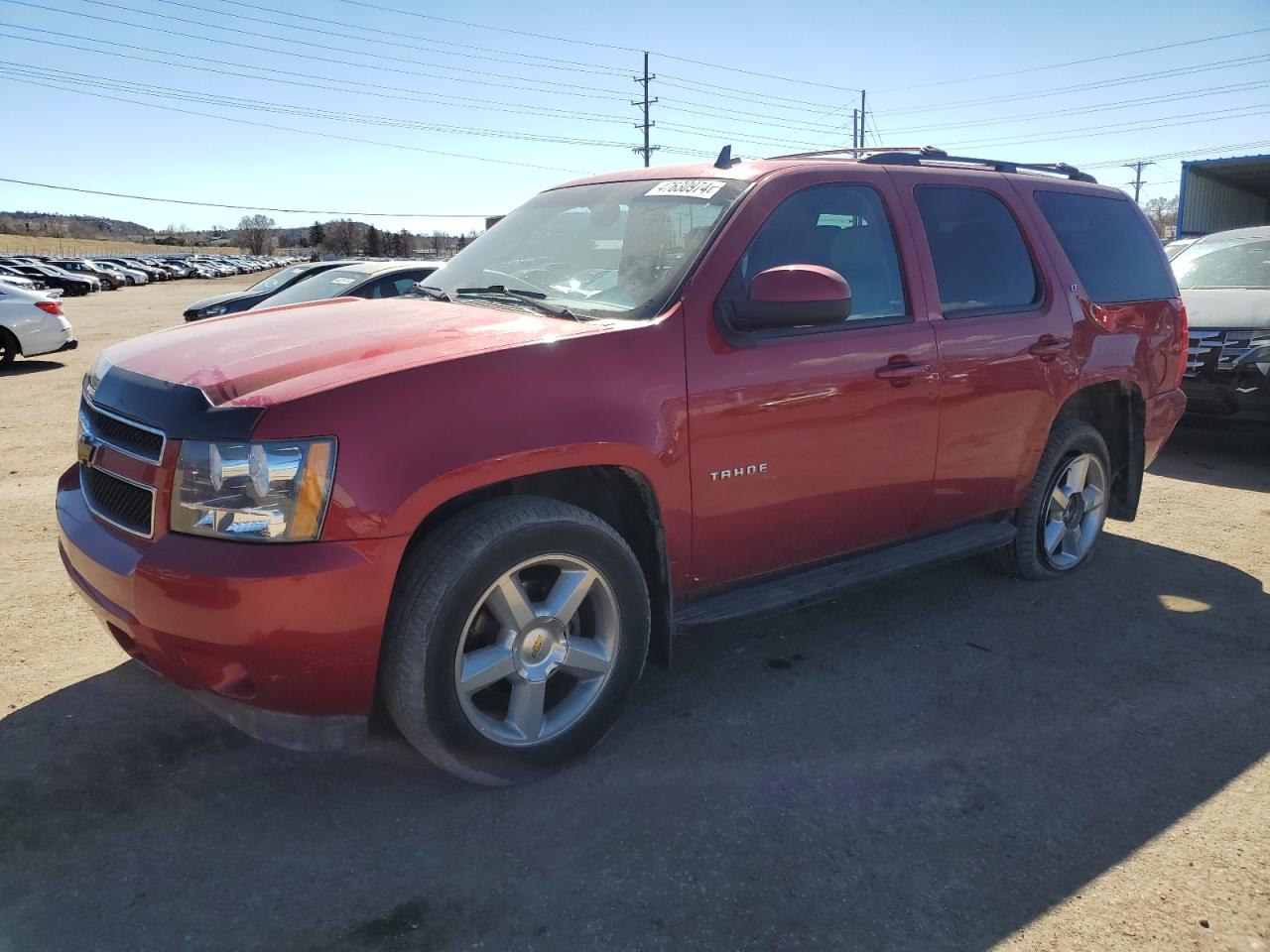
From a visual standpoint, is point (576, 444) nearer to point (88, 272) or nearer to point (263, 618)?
point (263, 618)

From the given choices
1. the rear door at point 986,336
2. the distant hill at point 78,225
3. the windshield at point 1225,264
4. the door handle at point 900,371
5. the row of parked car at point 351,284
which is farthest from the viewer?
the distant hill at point 78,225

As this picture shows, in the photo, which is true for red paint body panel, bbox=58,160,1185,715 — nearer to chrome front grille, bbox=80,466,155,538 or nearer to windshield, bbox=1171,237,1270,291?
chrome front grille, bbox=80,466,155,538

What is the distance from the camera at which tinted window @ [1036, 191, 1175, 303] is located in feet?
14.8

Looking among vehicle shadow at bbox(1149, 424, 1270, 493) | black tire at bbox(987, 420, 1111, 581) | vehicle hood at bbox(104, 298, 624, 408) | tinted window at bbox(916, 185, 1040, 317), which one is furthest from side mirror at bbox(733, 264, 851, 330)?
vehicle shadow at bbox(1149, 424, 1270, 493)

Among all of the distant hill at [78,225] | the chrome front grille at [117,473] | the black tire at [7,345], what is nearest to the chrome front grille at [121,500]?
the chrome front grille at [117,473]

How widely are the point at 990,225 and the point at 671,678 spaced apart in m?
2.51

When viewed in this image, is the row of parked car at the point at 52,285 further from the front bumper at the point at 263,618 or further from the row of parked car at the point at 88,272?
the front bumper at the point at 263,618

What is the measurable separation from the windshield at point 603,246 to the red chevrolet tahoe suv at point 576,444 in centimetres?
2

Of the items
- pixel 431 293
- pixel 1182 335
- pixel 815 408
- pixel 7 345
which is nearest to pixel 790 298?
pixel 815 408

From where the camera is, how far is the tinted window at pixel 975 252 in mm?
3844

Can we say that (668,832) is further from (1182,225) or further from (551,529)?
(1182,225)

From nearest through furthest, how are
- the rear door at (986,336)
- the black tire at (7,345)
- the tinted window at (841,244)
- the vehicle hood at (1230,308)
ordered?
1. the tinted window at (841,244)
2. the rear door at (986,336)
3. the vehicle hood at (1230,308)
4. the black tire at (7,345)

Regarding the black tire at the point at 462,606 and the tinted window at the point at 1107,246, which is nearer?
the black tire at the point at 462,606

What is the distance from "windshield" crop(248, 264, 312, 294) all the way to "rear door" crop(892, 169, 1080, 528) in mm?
10686
